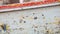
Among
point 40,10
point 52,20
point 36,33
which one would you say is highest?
point 40,10

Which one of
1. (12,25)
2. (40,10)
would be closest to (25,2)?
(40,10)

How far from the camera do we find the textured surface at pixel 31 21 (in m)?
2.63

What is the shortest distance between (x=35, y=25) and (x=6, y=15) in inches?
21.1

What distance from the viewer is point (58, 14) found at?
2627mm

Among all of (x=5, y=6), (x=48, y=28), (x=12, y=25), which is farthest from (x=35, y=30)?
(x=5, y=6)

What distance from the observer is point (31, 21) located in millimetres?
2674

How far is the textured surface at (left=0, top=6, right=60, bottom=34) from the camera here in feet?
8.64

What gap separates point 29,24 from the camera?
8.78ft

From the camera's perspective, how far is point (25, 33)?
269cm

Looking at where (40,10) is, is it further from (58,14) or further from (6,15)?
(6,15)

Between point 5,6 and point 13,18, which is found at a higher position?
point 5,6

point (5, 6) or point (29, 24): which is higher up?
point (5, 6)

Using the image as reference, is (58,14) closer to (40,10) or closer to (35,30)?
(40,10)

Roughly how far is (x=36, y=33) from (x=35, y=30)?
56mm
